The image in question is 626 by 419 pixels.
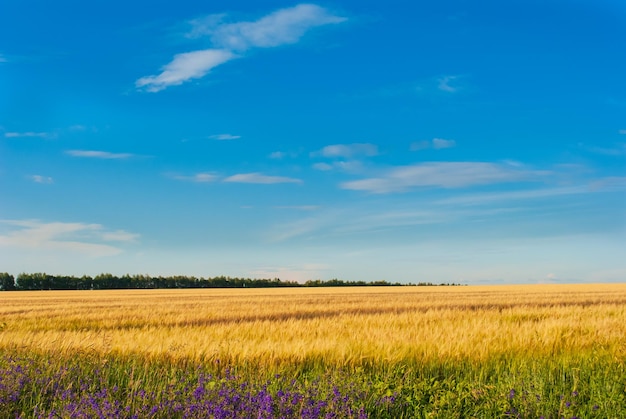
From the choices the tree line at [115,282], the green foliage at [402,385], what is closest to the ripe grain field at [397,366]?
the green foliage at [402,385]

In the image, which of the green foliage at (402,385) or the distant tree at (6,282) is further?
the distant tree at (6,282)

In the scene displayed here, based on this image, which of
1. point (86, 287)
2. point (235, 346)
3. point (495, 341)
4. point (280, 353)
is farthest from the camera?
point (86, 287)

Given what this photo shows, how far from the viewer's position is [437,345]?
851 centimetres

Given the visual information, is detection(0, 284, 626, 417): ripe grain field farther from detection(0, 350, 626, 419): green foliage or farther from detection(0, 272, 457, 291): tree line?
detection(0, 272, 457, 291): tree line

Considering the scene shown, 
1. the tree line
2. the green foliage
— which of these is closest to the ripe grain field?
the green foliage

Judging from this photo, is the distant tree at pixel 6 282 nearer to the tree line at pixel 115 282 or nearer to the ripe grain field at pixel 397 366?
the tree line at pixel 115 282

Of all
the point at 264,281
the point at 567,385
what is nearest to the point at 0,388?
the point at 567,385

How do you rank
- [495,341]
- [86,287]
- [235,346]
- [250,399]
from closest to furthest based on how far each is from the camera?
[250,399] < [235,346] < [495,341] < [86,287]

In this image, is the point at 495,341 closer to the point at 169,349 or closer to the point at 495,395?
the point at 495,395

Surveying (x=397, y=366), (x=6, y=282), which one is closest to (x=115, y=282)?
(x=6, y=282)

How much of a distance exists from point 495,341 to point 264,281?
296 feet

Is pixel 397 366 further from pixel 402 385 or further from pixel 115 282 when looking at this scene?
pixel 115 282

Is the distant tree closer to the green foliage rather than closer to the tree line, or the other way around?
the tree line

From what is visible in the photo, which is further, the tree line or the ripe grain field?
the tree line
